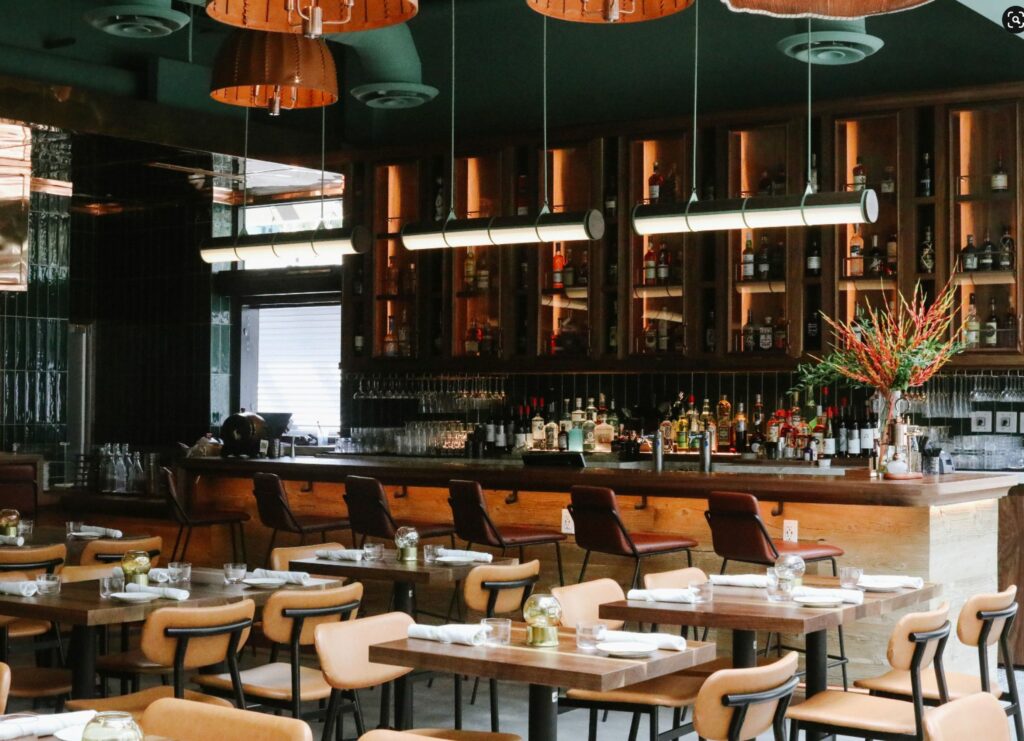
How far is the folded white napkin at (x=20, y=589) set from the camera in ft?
16.3

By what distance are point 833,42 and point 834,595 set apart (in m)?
4.33

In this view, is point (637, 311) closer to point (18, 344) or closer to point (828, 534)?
point (828, 534)

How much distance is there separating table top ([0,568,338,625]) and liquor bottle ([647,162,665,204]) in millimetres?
5007

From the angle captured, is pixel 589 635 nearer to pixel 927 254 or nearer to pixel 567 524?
pixel 567 524

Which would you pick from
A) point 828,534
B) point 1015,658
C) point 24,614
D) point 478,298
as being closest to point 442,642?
point 24,614

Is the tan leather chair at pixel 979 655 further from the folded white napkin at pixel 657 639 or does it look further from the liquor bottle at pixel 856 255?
the liquor bottle at pixel 856 255

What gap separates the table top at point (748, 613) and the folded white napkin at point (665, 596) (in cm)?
3

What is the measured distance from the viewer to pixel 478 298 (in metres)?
10.4

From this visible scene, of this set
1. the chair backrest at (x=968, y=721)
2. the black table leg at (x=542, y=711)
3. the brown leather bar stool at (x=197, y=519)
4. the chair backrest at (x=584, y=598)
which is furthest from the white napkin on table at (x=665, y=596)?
the brown leather bar stool at (x=197, y=519)

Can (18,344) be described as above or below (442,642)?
above

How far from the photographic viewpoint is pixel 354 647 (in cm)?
416

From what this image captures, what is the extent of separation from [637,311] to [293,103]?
4.77m

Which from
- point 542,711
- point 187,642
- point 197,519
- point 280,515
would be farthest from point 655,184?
point 542,711

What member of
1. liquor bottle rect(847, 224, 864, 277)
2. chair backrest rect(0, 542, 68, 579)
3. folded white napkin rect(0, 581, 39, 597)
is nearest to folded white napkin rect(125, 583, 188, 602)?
folded white napkin rect(0, 581, 39, 597)
